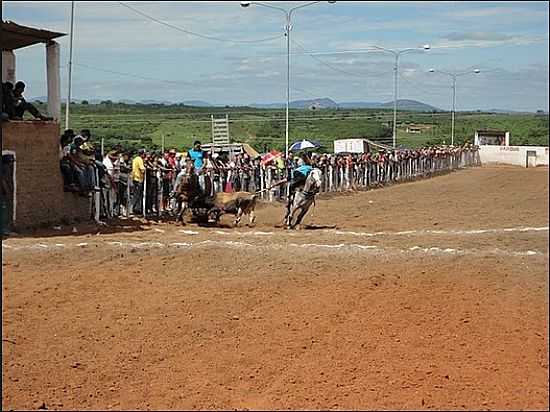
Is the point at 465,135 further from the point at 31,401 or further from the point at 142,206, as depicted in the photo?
the point at 31,401

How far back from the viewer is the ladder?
36409mm

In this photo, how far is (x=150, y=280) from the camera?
446 inches

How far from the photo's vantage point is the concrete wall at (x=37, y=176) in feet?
51.8

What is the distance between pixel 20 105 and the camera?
15.8 metres

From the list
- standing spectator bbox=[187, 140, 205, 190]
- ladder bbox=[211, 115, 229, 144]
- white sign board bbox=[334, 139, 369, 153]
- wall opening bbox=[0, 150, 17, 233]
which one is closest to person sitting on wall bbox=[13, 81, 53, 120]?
wall opening bbox=[0, 150, 17, 233]

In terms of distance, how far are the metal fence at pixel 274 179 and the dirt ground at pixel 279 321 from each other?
366 cm

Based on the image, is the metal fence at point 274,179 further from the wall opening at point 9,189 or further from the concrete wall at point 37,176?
the wall opening at point 9,189

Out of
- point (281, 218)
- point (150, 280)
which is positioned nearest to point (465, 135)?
point (281, 218)

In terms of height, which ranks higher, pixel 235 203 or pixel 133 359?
pixel 235 203

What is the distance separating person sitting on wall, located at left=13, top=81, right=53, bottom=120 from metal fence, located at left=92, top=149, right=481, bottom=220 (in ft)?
7.94

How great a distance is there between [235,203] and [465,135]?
3719 cm

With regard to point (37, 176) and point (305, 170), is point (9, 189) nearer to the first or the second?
point (37, 176)

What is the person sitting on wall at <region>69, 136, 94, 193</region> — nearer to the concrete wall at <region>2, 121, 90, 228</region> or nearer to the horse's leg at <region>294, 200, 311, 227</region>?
the concrete wall at <region>2, 121, 90, 228</region>

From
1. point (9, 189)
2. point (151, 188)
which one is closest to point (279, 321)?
point (9, 189)
